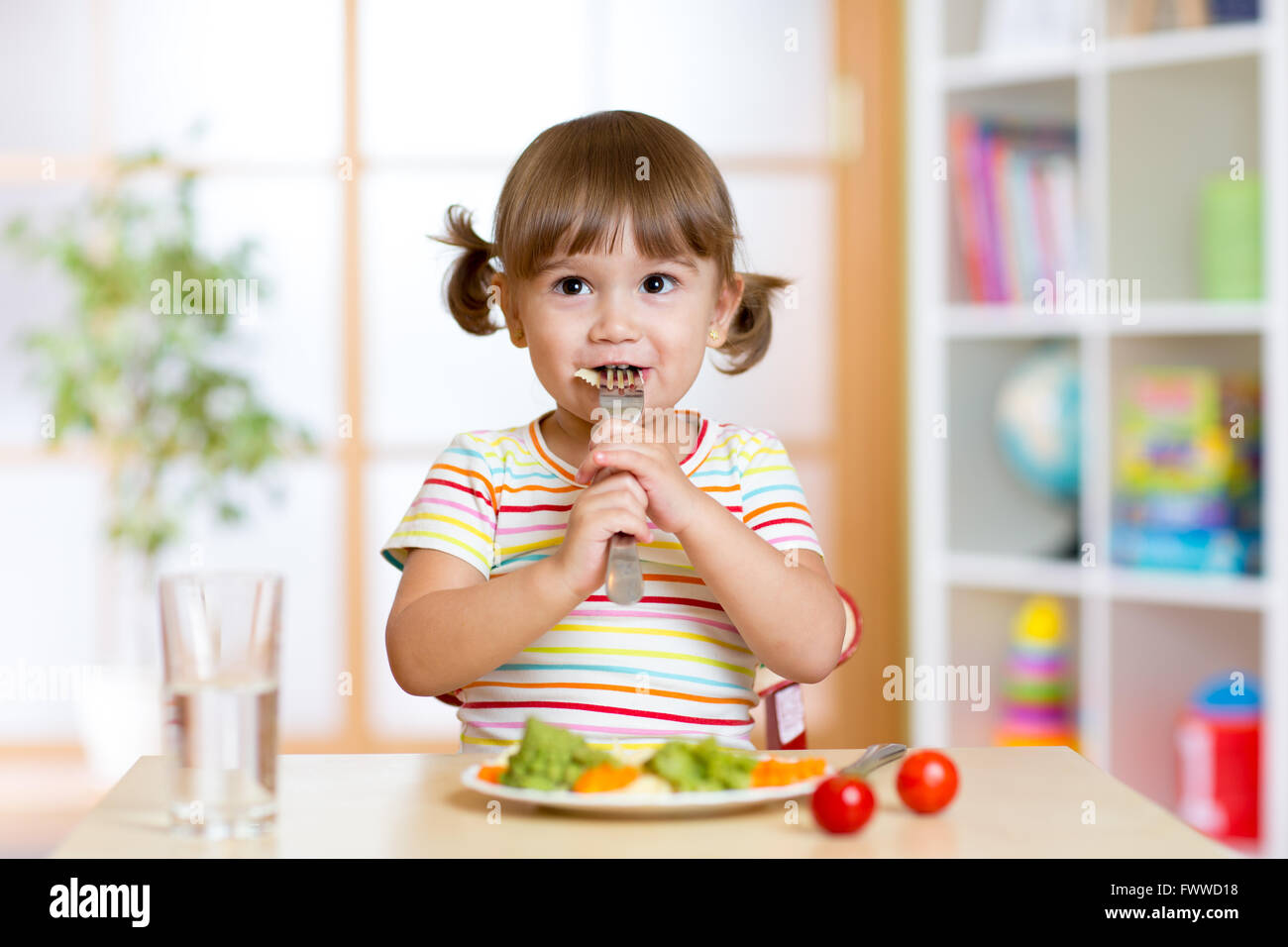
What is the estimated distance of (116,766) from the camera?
301cm

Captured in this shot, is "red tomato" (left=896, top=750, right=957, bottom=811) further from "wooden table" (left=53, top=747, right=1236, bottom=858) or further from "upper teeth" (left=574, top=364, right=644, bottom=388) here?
"upper teeth" (left=574, top=364, right=644, bottom=388)

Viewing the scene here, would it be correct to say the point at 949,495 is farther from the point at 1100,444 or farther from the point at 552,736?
the point at 552,736

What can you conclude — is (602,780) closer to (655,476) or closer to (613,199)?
(655,476)

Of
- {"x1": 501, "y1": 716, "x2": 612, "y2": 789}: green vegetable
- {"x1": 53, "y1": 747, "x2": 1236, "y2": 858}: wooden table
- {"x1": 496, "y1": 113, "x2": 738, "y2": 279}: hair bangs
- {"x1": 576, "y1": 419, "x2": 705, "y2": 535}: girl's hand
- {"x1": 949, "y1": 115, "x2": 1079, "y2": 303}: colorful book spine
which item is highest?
{"x1": 949, "y1": 115, "x2": 1079, "y2": 303}: colorful book spine

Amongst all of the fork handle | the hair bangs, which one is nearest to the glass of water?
the fork handle

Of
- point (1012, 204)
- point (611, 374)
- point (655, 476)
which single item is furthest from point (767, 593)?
point (1012, 204)

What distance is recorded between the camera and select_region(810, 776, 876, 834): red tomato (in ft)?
2.38

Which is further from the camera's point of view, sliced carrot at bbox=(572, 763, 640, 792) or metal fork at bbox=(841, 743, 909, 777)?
metal fork at bbox=(841, 743, 909, 777)

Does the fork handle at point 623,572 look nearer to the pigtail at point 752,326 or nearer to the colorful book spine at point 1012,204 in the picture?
the pigtail at point 752,326

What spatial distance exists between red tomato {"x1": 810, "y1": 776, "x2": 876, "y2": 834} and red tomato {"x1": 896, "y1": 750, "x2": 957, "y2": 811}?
0.05m

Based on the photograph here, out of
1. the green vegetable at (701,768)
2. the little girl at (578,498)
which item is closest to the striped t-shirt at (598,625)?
the little girl at (578,498)

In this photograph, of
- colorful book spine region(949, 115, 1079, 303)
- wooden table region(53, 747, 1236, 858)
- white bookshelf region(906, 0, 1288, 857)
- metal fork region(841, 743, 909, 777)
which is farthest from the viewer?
colorful book spine region(949, 115, 1079, 303)

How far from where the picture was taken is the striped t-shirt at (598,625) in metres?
1.16

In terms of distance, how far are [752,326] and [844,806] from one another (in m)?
0.78
